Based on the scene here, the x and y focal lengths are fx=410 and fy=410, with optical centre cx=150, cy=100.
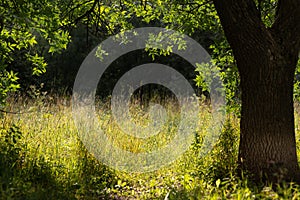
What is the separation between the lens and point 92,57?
46.5 ft

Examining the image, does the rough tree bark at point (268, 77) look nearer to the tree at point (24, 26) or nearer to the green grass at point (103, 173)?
the green grass at point (103, 173)

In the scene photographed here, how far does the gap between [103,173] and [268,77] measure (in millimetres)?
2286

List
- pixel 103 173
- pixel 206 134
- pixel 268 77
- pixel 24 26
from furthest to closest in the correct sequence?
pixel 206 134 < pixel 103 173 < pixel 24 26 < pixel 268 77

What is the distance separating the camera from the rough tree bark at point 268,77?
418cm

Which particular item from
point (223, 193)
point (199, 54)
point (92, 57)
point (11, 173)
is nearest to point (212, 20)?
point (223, 193)

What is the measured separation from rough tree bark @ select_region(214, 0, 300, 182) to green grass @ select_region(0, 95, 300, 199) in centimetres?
31

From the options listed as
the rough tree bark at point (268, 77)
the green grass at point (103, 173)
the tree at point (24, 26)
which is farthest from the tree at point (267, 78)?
the tree at point (24, 26)

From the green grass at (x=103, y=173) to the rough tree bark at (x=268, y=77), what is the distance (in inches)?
12.1

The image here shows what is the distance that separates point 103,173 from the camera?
5.05 m

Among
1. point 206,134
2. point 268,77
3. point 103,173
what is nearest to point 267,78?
point 268,77

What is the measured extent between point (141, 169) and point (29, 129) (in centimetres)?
183

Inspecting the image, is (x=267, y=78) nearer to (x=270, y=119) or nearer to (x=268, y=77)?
(x=268, y=77)

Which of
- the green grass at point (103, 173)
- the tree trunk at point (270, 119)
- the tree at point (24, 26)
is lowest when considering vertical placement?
the green grass at point (103, 173)

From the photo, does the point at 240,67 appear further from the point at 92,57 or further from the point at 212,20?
the point at 92,57
